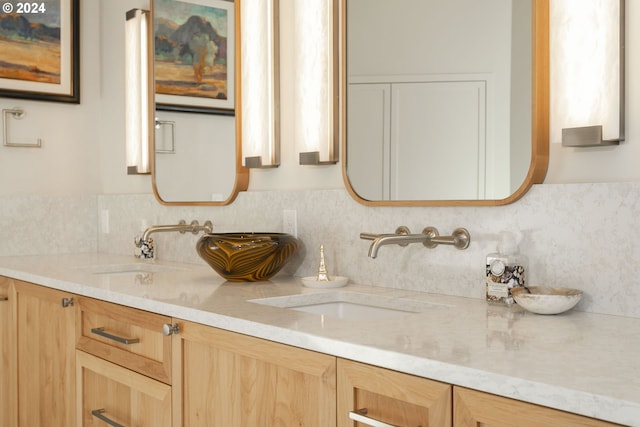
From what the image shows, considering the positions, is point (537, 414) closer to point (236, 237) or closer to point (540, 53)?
point (540, 53)

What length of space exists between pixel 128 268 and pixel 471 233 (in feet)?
4.84

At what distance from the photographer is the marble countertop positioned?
34.8 inches

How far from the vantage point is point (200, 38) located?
8.34 ft

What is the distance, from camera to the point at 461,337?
1174mm

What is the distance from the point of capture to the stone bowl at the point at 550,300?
1.36 meters

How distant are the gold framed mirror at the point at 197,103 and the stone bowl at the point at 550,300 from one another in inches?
48.5

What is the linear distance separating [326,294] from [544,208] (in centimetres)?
59

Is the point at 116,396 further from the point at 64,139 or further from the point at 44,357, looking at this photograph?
the point at 64,139

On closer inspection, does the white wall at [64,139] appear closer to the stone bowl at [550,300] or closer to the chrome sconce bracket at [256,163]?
the chrome sconce bracket at [256,163]

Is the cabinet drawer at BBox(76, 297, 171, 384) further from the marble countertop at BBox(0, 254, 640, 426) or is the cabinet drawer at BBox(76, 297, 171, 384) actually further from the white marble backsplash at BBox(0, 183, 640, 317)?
the white marble backsplash at BBox(0, 183, 640, 317)

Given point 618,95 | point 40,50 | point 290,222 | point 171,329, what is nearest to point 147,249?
point 290,222

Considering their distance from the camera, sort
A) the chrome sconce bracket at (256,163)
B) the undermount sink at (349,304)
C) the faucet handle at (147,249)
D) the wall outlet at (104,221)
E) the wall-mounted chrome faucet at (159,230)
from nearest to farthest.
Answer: the undermount sink at (349,304) < the chrome sconce bracket at (256,163) < the wall-mounted chrome faucet at (159,230) < the faucet handle at (147,249) < the wall outlet at (104,221)

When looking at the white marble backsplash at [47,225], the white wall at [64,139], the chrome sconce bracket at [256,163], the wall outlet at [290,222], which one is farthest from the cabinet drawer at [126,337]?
the white wall at [64,139]

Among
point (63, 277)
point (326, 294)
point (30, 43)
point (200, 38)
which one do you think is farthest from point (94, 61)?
point (326, 294)
